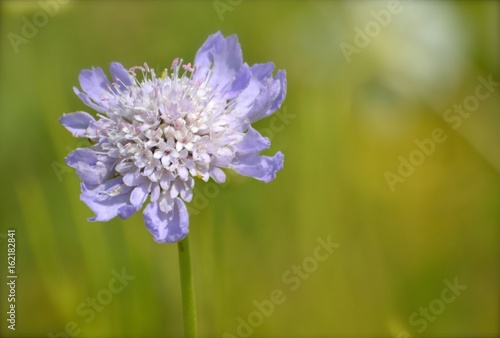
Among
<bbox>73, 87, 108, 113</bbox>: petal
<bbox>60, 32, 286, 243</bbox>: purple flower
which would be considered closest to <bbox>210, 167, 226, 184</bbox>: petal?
<bbox>60, 32, 286, 243</bbox>: purple flower

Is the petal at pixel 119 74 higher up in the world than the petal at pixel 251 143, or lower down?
higher up

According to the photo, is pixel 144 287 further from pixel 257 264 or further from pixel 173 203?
pixel 173 203

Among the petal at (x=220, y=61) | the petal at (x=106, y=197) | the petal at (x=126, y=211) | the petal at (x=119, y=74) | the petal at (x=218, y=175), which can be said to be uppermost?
the petal at (x=119, y=74)

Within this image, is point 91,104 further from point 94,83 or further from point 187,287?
point 187,287

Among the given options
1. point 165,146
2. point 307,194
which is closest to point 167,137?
point 165,146

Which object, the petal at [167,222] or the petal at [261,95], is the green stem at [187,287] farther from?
the petal at [261,95]

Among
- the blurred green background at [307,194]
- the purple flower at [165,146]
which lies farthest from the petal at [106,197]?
the blurred green background at [307,194]

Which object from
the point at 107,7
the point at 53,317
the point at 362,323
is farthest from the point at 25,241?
the point at 107,7
